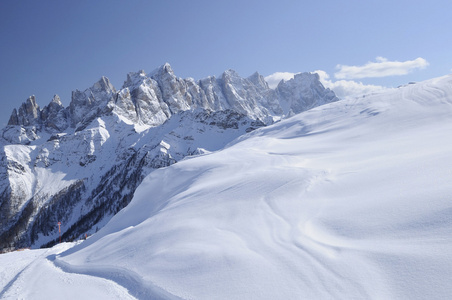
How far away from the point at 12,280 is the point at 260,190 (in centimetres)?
1021

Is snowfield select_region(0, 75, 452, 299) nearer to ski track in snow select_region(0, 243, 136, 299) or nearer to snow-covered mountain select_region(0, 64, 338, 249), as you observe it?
ski track in snow select_region(0, 243, 136, 299)

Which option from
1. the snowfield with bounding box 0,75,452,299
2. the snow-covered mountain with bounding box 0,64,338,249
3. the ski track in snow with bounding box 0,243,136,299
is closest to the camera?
the snowfield with bounding box 0,75,452,299

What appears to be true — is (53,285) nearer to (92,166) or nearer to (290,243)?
(290,243)

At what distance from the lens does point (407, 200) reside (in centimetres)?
706

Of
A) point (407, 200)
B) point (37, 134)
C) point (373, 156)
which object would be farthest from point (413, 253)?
point (37, 134)

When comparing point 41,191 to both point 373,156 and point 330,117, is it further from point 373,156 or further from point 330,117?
point 373,156

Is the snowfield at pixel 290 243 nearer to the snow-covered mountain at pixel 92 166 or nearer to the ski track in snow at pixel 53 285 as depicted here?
Answer: the ski track in snow at pixel 53 285

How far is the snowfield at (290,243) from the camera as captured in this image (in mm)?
5059

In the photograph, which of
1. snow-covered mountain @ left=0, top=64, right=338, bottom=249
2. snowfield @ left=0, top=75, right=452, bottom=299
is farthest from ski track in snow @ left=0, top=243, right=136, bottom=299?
snow-covered mountain @ left=0, top=64, right=338, bottom=249

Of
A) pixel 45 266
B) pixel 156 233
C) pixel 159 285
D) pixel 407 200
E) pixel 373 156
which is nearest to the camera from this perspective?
pixel 159 285

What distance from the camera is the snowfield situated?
506 centimetres

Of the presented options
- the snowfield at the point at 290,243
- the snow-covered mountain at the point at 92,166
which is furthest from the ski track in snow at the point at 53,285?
the snow-covered mountain at the point at 92,166

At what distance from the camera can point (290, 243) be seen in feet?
22.1

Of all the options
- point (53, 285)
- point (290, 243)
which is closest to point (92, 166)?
point (53, 285)
